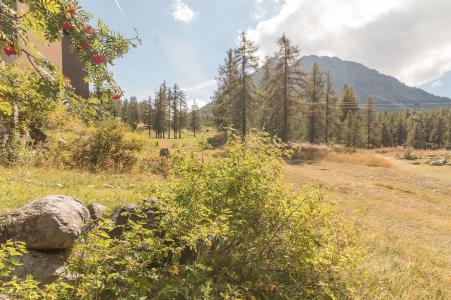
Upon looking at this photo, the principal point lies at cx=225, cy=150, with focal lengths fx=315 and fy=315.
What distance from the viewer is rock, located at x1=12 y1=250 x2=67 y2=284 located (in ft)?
13.6

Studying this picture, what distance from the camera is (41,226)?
4.37 metres

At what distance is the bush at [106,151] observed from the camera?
1094 cm

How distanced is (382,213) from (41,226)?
1178 centimetres

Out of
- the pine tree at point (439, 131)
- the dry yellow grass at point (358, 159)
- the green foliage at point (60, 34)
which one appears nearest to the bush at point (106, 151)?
the green foliage at point (60, 34)

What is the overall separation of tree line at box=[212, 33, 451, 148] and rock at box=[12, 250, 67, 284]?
1378cm

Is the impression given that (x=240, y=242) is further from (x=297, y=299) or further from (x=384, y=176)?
(x=384, y=176)

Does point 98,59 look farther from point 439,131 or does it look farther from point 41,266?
point 439,131

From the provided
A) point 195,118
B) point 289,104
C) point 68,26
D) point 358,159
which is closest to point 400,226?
point 68,26

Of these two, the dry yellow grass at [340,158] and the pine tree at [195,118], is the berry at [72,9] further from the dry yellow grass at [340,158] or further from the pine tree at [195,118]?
the pine tree at [195,118]

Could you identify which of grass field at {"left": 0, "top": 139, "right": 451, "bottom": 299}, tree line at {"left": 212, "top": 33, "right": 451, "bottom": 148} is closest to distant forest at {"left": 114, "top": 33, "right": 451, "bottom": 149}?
tree line at {"left": 212, "top": 33, "right": 451, "bottom": 148}

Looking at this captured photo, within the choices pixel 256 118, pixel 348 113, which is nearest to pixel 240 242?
pixel 256 118

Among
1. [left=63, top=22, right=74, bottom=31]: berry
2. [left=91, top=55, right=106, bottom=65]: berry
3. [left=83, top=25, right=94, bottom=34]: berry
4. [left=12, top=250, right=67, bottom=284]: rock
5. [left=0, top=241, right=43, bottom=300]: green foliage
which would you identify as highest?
[left=83, top=25, right=94, bottom=34]: berry

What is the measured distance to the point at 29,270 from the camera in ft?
13.6

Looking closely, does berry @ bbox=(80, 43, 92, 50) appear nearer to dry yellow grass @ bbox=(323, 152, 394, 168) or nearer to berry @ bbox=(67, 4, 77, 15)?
berry @ bbox=(67, 4, 77, 15)
